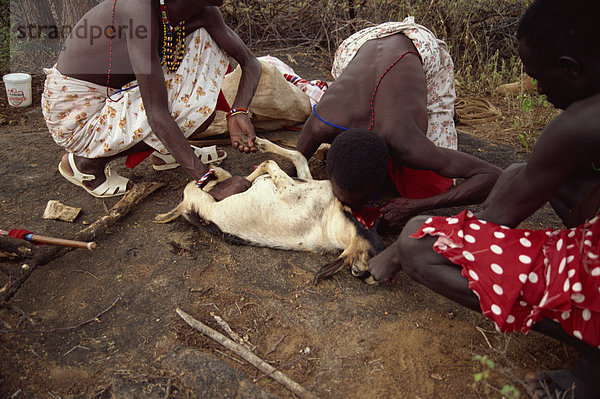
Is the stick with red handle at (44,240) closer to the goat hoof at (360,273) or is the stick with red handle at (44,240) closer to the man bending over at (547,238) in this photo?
the goat hoof at (360,273)

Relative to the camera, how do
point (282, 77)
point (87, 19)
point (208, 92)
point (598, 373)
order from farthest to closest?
point (282, 77), point (208, 92), point (87, 19), point (598, 373)

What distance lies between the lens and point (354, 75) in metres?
2.65

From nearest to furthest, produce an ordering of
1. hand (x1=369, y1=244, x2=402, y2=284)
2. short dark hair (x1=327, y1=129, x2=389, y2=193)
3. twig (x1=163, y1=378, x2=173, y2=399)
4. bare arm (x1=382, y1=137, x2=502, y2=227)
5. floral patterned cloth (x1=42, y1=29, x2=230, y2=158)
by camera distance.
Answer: twig (x1=163, y1=378, x2=173, y2=399), hand (x1=369, y1=244, x2=402, y2=284), short dark hair (x1=327, y1=129, x2=389, y2=193), bare arm (x1=382, y1=137, x2=502, y2=227), floral patterned cloth (x1=42, y1=29, x2=230, y2=158)

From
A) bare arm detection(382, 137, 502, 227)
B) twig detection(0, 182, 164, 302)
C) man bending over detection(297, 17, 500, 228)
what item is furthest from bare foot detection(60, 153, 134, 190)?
bare arm detection(382, 137, 502, 227)

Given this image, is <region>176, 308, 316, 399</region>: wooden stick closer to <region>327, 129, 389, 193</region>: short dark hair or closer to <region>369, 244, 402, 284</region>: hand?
<region>369, 244, 402, 284</region>: hand

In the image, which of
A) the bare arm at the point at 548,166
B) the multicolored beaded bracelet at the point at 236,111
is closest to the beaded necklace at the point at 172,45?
the multicolored beaded bracelet at the point at 236,111

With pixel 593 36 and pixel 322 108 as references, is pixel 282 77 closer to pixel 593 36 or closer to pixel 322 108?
pixel 322 108

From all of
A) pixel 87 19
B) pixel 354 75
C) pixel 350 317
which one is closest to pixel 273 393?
pixel 350 317

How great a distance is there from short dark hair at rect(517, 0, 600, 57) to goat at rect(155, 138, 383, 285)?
1.11 meters

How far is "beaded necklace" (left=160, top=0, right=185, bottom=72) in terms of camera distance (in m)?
2.63

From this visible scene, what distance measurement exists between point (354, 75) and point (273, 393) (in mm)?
1707

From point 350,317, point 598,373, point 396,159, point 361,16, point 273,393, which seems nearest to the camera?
point 598,373

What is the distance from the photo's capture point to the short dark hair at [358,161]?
7.08 ft

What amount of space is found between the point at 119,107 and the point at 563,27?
231cm
